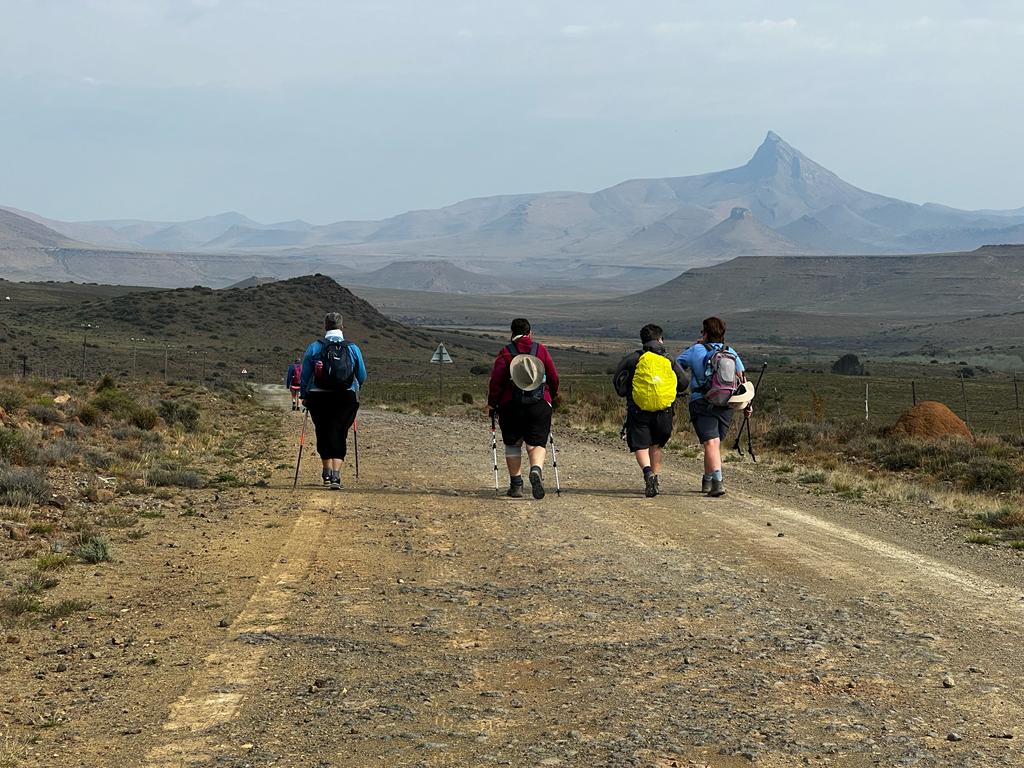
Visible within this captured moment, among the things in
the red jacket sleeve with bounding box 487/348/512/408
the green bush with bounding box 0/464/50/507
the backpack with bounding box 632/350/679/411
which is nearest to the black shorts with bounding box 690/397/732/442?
the backpack with bounding box 632/350/679/411

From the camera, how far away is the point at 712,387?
13.6m

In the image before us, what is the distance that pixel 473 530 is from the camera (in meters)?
11.1

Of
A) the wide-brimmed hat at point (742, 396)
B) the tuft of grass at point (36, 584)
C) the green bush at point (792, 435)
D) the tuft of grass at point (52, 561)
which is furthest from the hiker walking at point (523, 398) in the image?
the green bush at point (792, 435)

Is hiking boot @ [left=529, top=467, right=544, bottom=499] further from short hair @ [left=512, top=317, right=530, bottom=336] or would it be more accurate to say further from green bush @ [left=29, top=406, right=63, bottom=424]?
green bush @ [left=29, top=406, right=63, bottom=424]

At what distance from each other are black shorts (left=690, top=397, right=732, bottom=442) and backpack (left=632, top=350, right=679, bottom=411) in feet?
1.27

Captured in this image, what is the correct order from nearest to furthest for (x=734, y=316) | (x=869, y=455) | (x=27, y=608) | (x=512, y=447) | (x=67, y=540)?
(x=27, y=608) < (x=67, y=540) < (x=512, y=447) < (x=869, y=455) < (x=734, y=316)

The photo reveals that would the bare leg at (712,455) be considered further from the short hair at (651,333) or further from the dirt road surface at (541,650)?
the dirt road surface at (541,650)

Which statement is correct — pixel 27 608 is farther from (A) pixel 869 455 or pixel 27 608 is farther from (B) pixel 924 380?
(B) pixel 924 380

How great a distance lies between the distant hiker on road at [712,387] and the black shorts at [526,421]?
1653 mm

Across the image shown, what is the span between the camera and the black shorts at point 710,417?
13719 millimetres

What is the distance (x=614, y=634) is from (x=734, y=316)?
19358cm

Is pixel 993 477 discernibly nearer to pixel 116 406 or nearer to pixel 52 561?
pixel 52 561

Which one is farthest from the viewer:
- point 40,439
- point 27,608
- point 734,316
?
point 734,316

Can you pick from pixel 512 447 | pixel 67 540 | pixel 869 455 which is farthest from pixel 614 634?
pixel 869 455
